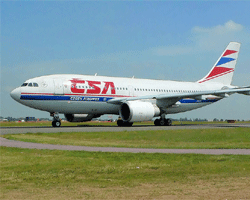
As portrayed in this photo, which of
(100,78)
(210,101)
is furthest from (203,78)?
(100,78)

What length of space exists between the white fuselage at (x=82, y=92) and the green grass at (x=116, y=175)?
1751cm

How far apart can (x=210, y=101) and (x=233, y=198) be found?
127 feet

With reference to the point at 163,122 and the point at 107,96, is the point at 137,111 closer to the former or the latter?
the point at 107,96

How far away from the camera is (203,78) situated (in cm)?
4872

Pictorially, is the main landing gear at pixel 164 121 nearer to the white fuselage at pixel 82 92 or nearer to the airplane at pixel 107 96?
the airplane at pixel 107 96

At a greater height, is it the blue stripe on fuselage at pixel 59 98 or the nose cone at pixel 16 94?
the nose cone at pixel 16 94

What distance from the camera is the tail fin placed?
1914 inches

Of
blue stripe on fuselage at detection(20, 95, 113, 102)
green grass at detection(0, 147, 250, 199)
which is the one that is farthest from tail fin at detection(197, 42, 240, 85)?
green grass at detection(0, 147, 250, 199)

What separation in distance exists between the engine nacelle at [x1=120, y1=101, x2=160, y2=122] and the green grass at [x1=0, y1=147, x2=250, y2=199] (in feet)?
62.1

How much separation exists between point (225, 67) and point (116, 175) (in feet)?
136

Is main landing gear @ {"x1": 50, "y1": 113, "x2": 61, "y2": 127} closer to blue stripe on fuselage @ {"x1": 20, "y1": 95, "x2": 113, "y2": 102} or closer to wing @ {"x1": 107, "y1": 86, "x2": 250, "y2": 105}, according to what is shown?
blue stripe on fuselage @ {"x1": 20, "y1": 95, "x2": 113, "y2": 102}

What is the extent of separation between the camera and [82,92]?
112ft

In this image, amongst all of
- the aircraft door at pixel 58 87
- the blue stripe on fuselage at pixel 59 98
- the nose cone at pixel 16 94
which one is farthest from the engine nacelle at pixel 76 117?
the nose cone at pixel 16 94

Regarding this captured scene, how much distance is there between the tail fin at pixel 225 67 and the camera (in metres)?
48.6
